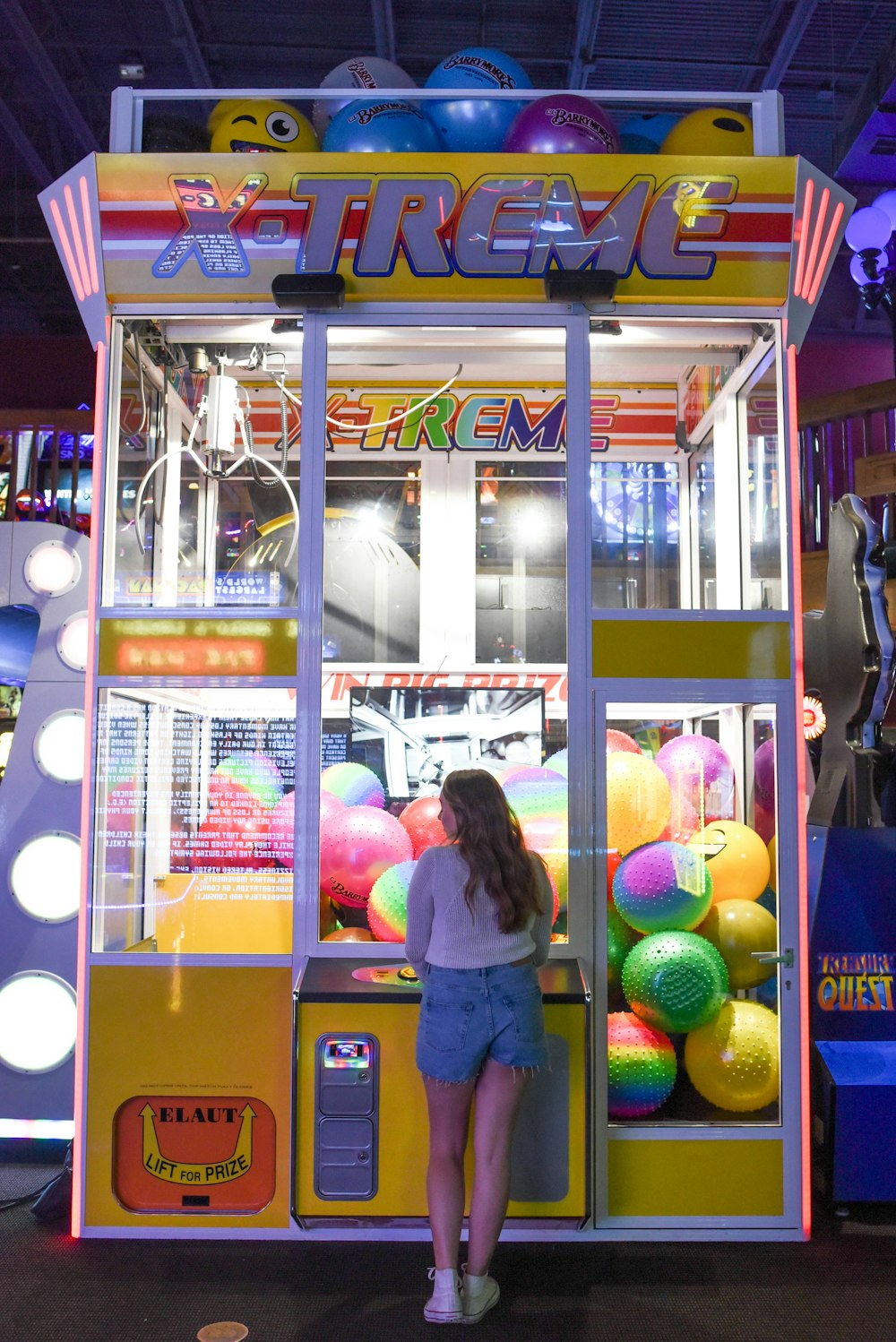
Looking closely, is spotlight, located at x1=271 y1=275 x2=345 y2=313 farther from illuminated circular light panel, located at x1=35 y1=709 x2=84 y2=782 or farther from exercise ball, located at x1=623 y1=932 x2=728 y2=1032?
exercise ball, located at x1=623 y1=932 x2=728 y2=1032

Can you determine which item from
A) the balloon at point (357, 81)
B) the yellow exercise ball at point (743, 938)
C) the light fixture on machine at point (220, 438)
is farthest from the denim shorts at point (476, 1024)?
the balloon at point (357, 81)

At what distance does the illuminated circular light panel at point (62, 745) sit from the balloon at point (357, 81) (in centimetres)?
239

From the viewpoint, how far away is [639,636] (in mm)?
3639

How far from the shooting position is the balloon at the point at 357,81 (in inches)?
156

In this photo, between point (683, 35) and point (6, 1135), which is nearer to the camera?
point (6, 1135)

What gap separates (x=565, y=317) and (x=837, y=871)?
2.23 meters

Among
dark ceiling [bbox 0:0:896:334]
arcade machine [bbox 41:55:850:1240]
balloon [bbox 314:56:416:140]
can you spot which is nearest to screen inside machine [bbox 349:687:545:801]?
arcade machine [bbox 41:55:850:1240]

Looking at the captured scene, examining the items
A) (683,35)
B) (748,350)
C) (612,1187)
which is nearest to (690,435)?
(748,350)

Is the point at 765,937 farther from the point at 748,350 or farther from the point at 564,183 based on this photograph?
the point at 564,183

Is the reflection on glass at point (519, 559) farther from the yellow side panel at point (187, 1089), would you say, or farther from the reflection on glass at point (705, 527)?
the yellow side panel at point (187, 1089)

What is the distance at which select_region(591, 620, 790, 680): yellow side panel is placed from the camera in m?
3.63

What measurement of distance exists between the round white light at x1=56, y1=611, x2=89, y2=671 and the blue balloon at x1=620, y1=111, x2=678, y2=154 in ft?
8.93

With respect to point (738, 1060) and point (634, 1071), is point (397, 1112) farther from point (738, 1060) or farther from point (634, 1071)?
point (738, 1060)

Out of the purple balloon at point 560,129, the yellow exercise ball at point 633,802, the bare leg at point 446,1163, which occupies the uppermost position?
the purple balloon at point 560,129
